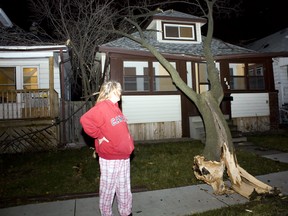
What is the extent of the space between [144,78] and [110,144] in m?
8.80

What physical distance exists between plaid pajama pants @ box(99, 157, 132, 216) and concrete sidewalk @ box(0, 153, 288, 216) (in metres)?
0.74

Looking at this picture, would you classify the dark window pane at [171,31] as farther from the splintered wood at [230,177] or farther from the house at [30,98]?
the splintered wood at [230,177]

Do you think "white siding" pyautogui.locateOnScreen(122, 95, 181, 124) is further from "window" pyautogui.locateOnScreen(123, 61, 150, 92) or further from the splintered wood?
the splintered wood

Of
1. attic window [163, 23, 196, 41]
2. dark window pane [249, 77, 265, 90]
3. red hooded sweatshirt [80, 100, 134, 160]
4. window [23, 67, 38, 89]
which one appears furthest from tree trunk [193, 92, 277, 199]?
window [23, 67, 38, 89]

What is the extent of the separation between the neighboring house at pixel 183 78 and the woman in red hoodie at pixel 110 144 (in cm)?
770

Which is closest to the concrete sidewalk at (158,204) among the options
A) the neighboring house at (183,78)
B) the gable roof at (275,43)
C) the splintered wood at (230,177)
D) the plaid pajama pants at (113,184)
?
the splintered wood at (230,177)

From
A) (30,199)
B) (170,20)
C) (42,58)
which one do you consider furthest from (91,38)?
(30,199)

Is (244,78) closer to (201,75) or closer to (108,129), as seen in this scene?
(201,75)

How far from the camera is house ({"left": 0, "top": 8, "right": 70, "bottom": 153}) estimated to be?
10.5 m

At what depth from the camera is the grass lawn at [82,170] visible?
5.64 m

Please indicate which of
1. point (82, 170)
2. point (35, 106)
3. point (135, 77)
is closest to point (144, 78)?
point (135, 77)

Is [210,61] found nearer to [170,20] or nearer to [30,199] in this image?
[30,199]

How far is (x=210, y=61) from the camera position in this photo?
7258 millimetres

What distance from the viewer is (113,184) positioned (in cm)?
364
